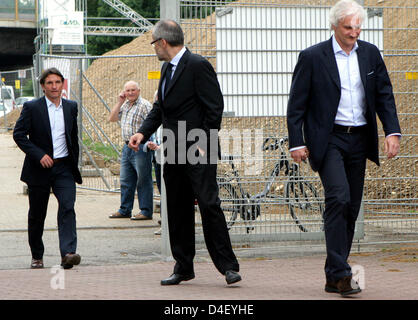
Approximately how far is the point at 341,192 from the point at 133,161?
6286 millimetres

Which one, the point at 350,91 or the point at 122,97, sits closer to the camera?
the point at 350,91

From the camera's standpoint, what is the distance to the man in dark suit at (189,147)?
6562mm

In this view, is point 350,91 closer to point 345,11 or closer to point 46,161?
point 345,11

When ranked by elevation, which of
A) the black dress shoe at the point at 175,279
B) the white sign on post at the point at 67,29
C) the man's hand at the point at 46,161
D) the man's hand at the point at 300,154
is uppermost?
the white sign on post at the point at 67,29

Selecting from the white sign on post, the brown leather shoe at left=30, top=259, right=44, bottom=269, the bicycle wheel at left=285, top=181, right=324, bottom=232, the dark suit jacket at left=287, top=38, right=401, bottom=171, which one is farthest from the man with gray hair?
the white sign on post

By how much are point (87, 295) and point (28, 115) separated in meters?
2.47

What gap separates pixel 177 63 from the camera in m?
6.73

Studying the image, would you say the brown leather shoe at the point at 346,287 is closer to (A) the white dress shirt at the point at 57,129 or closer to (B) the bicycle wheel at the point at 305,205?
(B) the bicycle wheel at the point at 305,205

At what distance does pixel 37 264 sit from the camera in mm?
8148

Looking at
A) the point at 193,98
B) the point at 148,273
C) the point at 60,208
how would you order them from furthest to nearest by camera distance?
the point at 60,208 < the point at 148,273 < the point at 193,98

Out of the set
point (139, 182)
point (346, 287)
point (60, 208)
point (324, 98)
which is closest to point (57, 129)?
point (60, 208)

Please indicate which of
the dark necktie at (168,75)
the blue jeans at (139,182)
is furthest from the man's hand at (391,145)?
the blue jeans at (139,182)

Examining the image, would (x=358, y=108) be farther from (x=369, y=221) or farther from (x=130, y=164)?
(x=130, y=164)

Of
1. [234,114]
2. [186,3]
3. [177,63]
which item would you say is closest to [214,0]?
[186,3]
